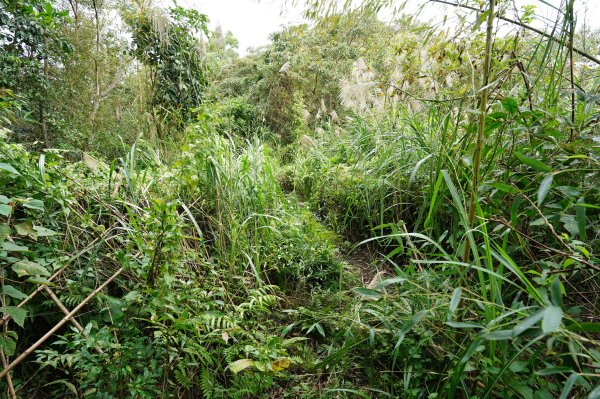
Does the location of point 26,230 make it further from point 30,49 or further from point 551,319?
point 30,49

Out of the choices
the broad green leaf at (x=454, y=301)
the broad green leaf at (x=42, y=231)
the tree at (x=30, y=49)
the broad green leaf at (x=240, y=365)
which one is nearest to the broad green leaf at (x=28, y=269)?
A: the broad green leaf at (x=42, y=231)

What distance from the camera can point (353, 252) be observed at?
1978mm

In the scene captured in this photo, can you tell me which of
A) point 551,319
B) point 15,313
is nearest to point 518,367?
point 551,319

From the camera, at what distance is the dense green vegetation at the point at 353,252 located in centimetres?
81

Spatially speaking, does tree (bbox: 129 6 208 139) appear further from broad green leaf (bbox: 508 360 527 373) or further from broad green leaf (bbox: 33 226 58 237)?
broad green leaf (bbox: 508 360 527 373)

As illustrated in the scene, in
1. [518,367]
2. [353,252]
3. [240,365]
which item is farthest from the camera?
[353,252]

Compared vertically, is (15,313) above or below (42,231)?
below

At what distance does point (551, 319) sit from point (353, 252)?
1613 mm

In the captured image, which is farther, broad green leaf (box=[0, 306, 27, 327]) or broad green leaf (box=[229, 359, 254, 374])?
broad green leaf (box=[229, 359, 254, 374])

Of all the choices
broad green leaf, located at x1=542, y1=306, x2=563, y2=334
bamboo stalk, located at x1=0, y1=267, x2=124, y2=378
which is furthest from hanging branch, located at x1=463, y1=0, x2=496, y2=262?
bamboo stalk, located at x1=0, y1=267, x2=124, y2=378

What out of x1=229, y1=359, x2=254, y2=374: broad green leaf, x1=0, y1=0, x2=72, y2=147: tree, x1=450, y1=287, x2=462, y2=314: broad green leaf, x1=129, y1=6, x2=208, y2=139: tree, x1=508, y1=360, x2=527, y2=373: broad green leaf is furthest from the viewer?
x1=129, y1=6, x2=208, y2=139: tree

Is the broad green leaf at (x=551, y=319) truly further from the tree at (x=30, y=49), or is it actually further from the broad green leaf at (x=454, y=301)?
the tree at (x=30, y=49)

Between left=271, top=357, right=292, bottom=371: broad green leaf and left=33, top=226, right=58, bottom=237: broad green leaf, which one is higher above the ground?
left=33, top=226, right=58, bottom=237: broad green leaf

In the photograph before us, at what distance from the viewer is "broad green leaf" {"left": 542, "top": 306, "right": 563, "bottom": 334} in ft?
1.18
